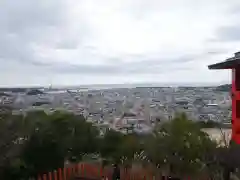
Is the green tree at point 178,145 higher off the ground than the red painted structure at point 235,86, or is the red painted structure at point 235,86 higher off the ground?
the red painted structure at point 235,86

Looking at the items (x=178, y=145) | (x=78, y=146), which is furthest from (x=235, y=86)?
(x=78, y=146)

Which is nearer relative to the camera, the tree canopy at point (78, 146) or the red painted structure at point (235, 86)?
the red painted structure at point (235, 86)

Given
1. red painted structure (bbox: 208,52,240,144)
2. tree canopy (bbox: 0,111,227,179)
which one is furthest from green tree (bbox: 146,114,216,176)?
red painted structure (bbox: 208,52,240,144)

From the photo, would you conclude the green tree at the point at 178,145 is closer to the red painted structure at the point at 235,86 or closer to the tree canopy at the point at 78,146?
the tree canopy at the point at 78,146

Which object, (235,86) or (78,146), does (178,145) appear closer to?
(78,146)

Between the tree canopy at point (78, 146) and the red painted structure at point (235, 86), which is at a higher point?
the red painted structure at point (235, 86)

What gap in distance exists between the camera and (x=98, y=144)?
12.9 metres

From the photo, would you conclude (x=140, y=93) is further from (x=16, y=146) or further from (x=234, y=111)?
(x=234, y=111)

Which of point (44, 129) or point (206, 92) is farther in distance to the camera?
point (206, 92)

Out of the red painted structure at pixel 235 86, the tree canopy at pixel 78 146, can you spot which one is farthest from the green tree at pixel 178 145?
the red painted structure at pixel 235 86

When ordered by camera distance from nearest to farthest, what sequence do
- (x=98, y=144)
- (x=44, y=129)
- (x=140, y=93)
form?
(x=44, y=129) → (x=98, y=144) → (x=140, y=93)

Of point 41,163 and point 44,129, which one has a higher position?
point 44,129

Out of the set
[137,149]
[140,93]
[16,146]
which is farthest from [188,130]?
[140,93]

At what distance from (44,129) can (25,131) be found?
624mm
